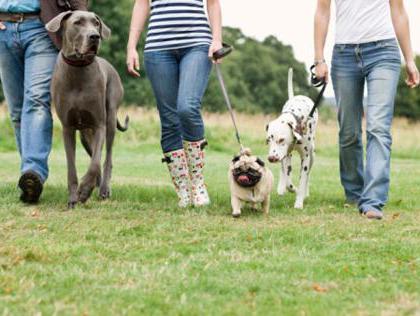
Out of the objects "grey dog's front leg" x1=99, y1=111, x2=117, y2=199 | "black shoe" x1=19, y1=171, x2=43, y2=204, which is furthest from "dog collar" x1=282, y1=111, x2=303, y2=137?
"black shoe" x1=19, y1=171, x2=43, y2=204

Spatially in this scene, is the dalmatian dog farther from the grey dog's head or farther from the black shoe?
the black shoe

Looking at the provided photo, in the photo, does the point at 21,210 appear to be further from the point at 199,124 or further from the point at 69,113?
the point at 199,124

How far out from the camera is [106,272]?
392cm

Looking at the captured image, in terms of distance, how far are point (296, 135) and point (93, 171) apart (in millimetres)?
1834

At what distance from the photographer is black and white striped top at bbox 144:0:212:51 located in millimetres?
6241

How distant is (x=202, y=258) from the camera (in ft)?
14.1

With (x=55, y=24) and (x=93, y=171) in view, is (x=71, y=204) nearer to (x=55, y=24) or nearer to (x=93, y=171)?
(x=93, y=171)

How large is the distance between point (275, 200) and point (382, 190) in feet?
4.73

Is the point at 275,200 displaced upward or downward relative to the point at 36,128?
downward

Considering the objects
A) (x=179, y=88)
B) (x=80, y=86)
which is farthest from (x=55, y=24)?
(x=179, y=88)

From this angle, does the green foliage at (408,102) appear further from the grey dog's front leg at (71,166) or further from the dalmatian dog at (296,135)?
the grey dog's front leg at (71,166)

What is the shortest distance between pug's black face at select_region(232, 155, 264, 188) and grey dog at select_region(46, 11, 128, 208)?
3.89 feet

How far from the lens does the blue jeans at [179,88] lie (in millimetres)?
6176

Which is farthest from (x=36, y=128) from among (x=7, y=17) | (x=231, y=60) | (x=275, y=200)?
(x=231, y=60)
